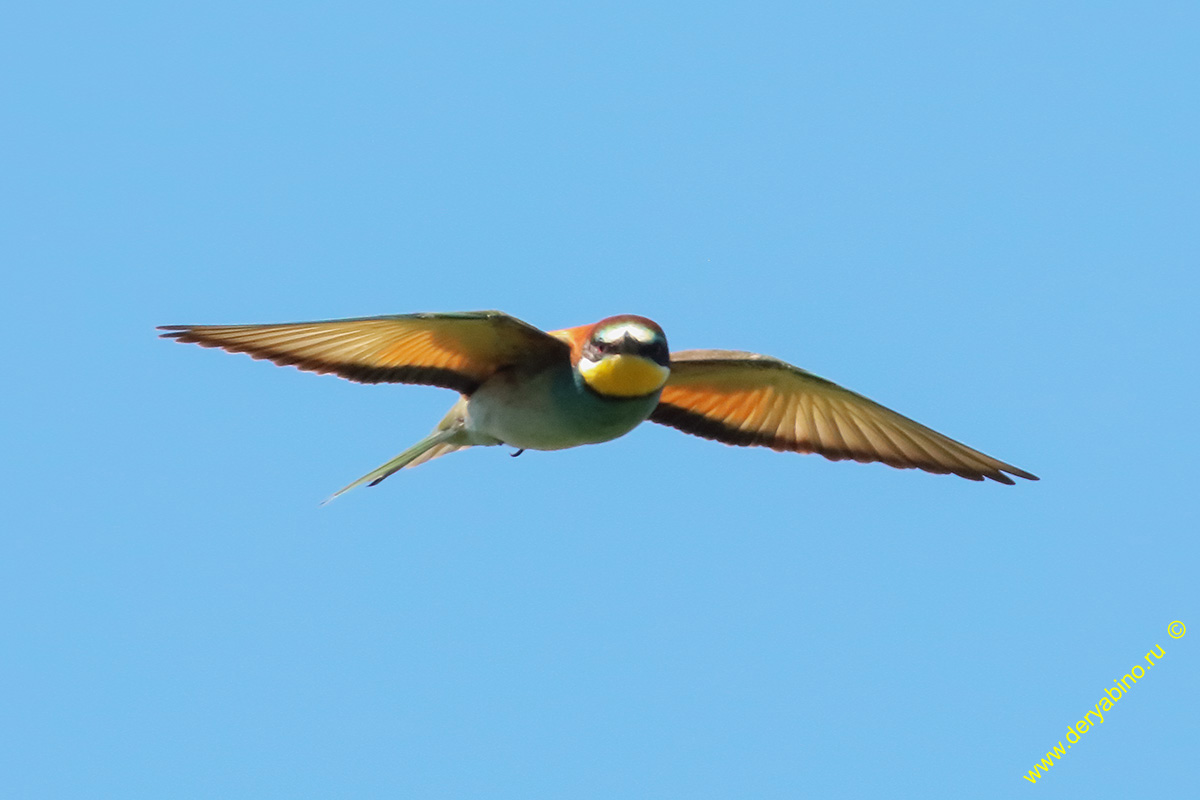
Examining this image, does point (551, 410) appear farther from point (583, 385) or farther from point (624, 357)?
point (624, 357)

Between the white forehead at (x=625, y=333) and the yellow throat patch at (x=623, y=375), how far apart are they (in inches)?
3.3

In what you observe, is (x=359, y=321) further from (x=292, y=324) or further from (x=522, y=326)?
(x=522, y=326)

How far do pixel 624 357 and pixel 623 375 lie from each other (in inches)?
4.4

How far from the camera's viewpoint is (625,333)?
20.5ft

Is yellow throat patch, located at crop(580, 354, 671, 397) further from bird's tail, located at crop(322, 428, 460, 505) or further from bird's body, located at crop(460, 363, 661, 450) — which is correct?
bird's tail, located at crop(322, 428, 460, 505)

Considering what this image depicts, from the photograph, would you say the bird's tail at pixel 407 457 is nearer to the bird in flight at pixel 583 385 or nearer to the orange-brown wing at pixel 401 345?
the bird in flight at pixel 583 385

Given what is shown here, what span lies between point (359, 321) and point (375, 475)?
1114 mm

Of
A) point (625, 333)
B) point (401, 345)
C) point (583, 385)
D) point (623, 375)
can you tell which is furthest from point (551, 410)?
point (401, 345)

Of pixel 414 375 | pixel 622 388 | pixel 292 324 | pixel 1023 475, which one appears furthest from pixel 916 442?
pixel 292 324

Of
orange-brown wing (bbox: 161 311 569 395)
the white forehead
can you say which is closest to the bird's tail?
orange-brown wing (bbox: 161 311 569 395)

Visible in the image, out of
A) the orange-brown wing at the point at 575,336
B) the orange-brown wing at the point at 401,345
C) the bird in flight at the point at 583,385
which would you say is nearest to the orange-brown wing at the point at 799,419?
the bird in flight at the point at 583,385

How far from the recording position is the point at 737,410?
7828mm

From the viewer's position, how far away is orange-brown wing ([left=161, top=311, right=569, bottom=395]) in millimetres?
6277

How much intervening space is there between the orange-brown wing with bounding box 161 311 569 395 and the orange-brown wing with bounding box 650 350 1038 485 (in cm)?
110
